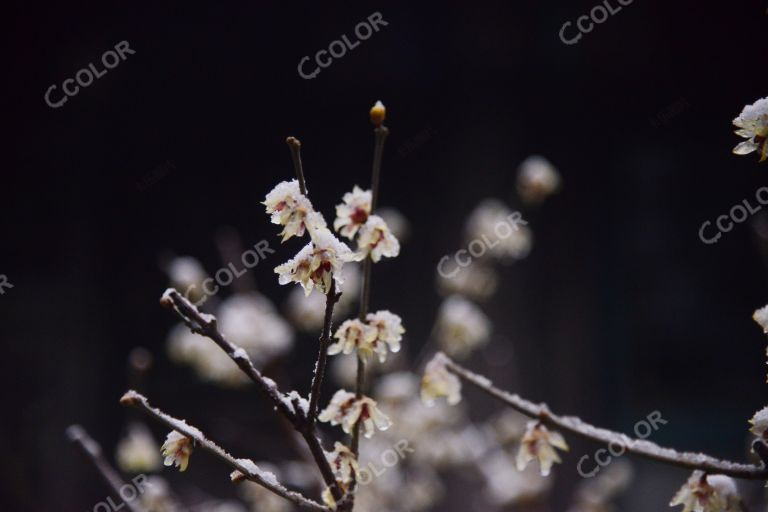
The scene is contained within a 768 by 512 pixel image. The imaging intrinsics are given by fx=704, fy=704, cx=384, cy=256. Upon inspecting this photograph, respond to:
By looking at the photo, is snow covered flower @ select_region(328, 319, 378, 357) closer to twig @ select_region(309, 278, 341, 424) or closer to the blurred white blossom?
twig @ select_region(309, 278, 341, 424)

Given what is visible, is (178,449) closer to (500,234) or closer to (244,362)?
(244,362)

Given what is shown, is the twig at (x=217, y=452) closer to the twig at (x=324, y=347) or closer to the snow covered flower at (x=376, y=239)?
the twig at (x=324, y=347)

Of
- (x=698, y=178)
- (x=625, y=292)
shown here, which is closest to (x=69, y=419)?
(x=625, y=292)

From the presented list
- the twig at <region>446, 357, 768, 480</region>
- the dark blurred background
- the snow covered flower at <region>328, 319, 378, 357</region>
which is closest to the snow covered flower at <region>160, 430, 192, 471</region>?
the snow covered flower at <region>328, 319, 378, 357</region>

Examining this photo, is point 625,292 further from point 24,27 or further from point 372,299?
point 24,27

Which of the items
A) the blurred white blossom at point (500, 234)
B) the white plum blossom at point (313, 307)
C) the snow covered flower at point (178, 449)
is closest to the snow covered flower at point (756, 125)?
the snow covered flower at point (178, 449)

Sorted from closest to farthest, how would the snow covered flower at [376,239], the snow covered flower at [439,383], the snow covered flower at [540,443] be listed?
the snow covered flower at [376,239] → the snow covered flower at [540,443] → the snow covered flower at [439,383]
